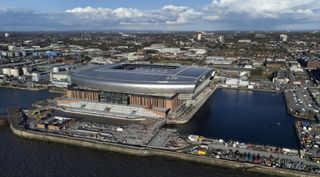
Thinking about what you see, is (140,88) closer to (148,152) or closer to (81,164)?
(148,152)

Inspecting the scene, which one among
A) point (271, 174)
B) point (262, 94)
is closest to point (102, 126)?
point (271, 174)

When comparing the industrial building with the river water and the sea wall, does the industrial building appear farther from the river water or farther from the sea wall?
the river water

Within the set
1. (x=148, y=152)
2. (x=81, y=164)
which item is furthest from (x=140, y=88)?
(x=81, y=164)

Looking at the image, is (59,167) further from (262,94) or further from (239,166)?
(262,94)

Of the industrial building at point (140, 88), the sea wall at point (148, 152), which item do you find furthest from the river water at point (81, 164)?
the industrial building at point (140, 88)

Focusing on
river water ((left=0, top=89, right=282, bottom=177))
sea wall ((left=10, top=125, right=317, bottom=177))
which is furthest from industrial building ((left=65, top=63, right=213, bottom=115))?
river water ((left=0, top=89, right=282, bottom=177))

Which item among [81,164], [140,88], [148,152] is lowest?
[81,164]
